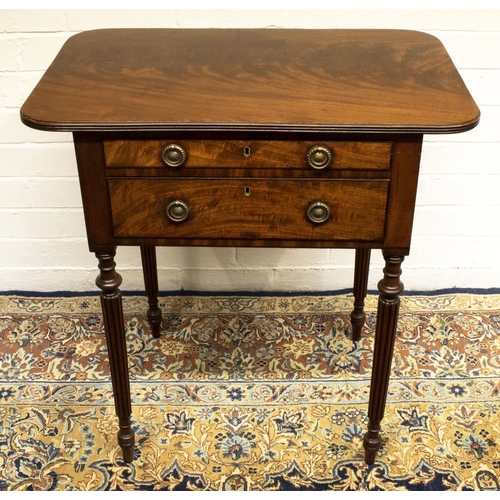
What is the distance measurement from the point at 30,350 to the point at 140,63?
3.19 feet

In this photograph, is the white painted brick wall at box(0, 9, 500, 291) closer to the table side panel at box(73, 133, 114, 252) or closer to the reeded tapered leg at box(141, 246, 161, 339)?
the reeded tapered leg at box(141, 246, 161, 339)

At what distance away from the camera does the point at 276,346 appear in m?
2.11

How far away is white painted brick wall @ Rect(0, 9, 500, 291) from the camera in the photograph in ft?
6.31

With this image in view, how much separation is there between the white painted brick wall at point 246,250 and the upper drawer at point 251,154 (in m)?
0.72

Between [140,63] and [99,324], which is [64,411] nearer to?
[99,324]

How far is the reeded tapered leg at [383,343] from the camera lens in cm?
146

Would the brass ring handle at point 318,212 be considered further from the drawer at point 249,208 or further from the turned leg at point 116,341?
the turned leg at point 116,341

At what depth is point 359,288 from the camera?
206 cm

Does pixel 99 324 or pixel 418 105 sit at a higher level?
pixel 418 105

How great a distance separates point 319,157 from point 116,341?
0.62 metres

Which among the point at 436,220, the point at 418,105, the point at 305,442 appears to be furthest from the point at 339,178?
the point at 436,220

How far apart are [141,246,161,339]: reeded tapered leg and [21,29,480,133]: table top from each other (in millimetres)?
614

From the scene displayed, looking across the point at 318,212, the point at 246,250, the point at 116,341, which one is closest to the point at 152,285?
the point at 246,250

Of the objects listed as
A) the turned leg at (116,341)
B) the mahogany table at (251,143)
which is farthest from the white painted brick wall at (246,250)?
the turned leg at (116,341)
